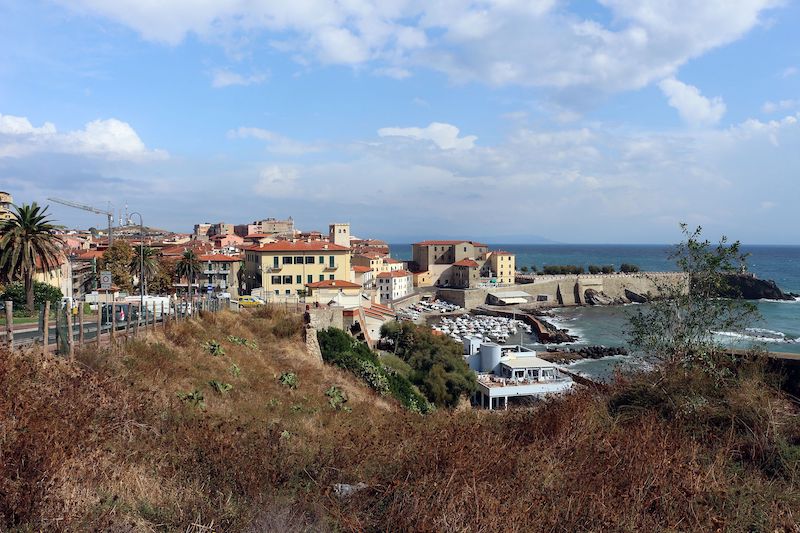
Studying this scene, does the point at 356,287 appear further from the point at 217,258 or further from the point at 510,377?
the point at 217,258

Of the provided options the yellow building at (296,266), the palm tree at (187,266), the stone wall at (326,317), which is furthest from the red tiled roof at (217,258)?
the stone wall at (326,317)

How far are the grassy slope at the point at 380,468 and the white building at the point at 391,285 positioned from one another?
73.5 metres

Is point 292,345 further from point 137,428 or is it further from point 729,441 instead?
point 729,441

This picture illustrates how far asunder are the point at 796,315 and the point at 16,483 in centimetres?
8454

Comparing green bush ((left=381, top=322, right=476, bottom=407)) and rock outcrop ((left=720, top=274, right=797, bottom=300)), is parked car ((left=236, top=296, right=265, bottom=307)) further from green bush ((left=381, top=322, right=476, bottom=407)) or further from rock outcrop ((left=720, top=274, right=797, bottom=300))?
rock outcrop ((left=720, top=274, right=797, bottom=300))

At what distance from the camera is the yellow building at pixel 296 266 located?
43.4m

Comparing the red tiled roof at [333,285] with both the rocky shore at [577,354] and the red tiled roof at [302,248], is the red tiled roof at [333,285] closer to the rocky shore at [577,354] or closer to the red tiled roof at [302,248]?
the red tiled roof at [302,248]

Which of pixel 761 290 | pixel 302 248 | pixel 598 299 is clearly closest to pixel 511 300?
pixel 598 299

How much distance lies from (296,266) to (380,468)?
39376 millimetres

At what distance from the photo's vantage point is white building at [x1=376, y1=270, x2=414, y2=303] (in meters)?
82.4

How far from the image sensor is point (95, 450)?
16.9 ft

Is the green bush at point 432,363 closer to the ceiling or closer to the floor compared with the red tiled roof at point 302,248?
closer to the floor

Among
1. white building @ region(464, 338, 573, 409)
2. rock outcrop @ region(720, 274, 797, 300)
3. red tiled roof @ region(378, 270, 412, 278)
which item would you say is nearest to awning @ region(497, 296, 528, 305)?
red tiled roof @ region(378, 270, 412, 278)

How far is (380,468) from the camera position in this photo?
5379mm
